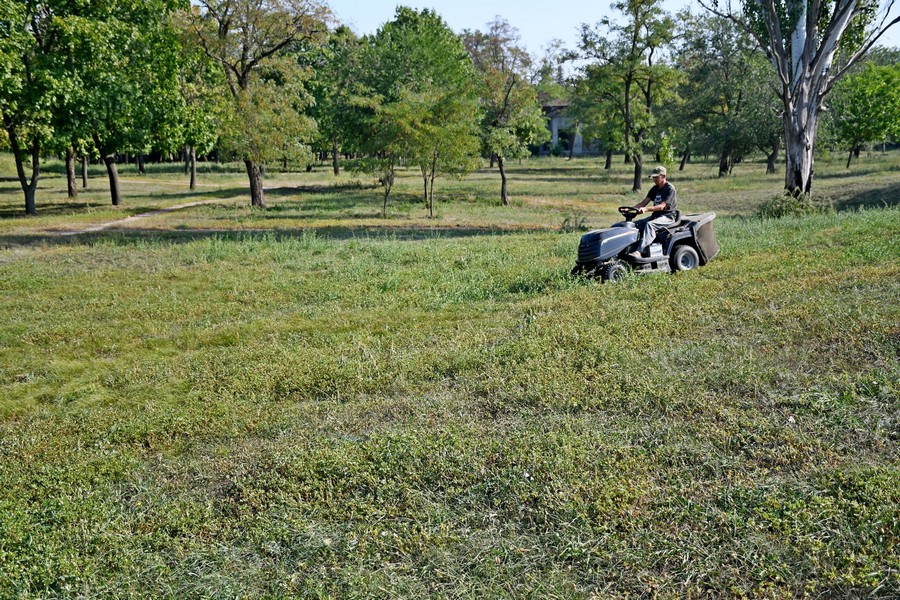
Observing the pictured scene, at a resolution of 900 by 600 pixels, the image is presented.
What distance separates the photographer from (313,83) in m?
39.2

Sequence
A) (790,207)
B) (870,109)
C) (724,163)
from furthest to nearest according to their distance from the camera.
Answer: (724,163), (870,109), (790,207)

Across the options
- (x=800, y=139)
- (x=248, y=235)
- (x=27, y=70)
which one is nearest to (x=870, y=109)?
(x=800, y=139)

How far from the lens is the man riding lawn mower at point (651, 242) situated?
8.82m

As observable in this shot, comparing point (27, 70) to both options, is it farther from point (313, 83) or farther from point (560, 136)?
point (560, 136)

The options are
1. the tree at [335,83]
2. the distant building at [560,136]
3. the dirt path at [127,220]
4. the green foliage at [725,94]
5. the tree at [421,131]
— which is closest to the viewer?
the dirt path at [127,220]

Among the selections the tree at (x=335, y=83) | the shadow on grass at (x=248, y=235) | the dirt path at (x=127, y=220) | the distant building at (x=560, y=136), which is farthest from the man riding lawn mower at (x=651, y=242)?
the distant building at (x=560, y=136)

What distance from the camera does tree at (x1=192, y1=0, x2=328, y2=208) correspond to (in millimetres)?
24391

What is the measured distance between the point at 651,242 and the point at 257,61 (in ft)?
69.9

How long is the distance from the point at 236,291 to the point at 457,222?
476 inches

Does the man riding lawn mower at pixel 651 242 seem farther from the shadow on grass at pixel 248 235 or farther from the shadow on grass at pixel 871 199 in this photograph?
the shadow on grass at pixel 871 199

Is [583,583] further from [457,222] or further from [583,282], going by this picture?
[457,222]

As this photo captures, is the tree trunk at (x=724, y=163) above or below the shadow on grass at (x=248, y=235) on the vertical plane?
above

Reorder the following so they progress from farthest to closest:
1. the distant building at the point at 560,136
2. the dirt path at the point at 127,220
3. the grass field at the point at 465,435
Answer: the distant building at the point at 560,136 → the dirt path at the point at 127,220 → the grass field at the point at 465,435

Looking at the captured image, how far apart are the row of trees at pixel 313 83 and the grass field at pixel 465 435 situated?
11.0 meters
